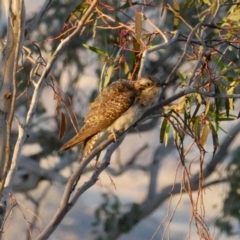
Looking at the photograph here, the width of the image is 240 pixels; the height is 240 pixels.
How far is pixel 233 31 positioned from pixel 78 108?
2746 mm

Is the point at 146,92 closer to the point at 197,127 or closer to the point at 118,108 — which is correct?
the point at 118,108

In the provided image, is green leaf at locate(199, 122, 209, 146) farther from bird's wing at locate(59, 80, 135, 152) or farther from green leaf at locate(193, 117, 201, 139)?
bird's wing at locate(59, 80, 135, 152)

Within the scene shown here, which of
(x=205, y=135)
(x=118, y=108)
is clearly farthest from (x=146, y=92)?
(x=205, y=135)

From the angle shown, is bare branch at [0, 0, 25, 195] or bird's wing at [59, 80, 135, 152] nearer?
bare branch at [0, 0, 25, 195]

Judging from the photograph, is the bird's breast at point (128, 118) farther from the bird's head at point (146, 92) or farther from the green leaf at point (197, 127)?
the green leaf at point (197, 127)

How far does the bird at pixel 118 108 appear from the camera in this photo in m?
2.66

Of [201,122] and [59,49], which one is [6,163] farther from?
[201,122]

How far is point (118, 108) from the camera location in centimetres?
273

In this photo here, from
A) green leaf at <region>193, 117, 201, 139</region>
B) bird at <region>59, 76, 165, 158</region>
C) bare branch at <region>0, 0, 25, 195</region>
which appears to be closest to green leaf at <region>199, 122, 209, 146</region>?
green leaf at <region>193, 117, 201, 139</region>

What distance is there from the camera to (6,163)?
5.88ft

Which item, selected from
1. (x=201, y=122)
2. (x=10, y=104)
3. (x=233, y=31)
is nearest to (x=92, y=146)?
(x=201, y=122)

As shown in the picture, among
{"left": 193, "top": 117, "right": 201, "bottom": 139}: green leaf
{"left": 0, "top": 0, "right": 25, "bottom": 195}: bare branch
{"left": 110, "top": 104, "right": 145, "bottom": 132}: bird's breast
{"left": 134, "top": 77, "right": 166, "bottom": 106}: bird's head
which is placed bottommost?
{"left": 0, "top": 0, "right": 25, "bottom": 195}: bare branch

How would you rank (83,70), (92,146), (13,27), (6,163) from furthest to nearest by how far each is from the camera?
(83,70)
(92,146)
(13,27)
(6,163)

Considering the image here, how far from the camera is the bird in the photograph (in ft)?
8.72
